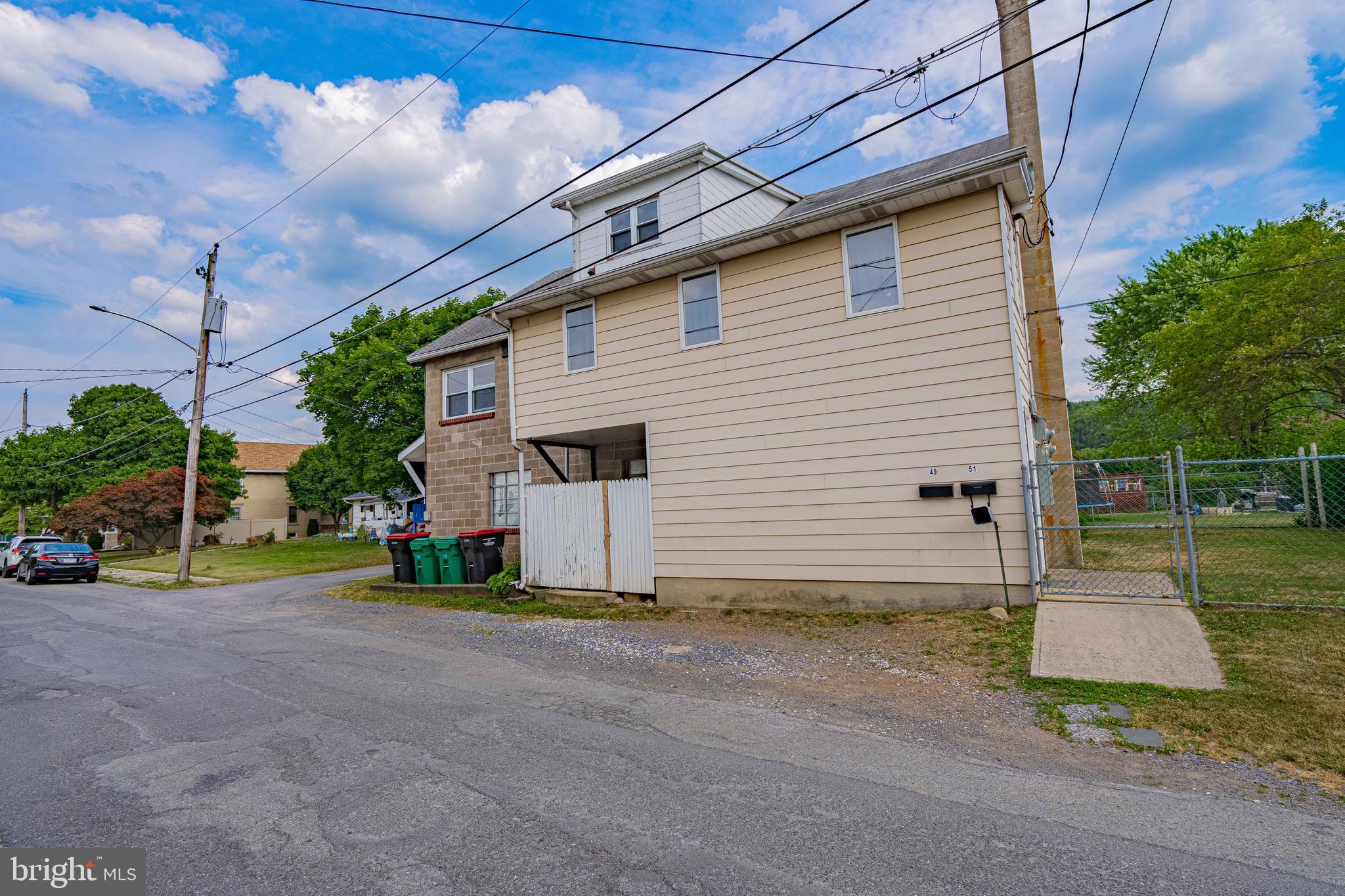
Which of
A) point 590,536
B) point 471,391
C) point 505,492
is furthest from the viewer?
point 471,391

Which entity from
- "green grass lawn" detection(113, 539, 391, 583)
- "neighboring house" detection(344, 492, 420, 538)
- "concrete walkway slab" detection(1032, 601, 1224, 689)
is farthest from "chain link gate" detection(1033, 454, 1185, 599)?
"neighboring house" detection(344, 492, 420, 538)

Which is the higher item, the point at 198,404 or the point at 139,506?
the point at 198,404

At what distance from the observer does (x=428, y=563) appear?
13844 mm

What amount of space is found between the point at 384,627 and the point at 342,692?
13.6 feet

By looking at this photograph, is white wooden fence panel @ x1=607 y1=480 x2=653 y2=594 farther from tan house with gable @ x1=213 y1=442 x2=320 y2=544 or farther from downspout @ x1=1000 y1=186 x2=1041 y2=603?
tan house with gable @ x1=213 y1=442 x2=320 y2=544

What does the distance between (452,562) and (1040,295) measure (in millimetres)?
12420

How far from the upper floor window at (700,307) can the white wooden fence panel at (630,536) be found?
100 inches

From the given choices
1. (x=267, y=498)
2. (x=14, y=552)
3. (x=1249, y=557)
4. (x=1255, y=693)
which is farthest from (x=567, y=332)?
(x=267, y=498)

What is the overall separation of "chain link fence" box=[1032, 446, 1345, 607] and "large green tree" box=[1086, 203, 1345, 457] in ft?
17.2

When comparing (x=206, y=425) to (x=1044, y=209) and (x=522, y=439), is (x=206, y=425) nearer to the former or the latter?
(x=522, y=439)

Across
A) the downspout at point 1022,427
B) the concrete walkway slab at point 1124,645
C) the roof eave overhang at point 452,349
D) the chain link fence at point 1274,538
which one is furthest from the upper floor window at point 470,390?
the chain link fence at point 1274,538

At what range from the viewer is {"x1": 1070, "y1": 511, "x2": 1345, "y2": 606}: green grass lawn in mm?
7863

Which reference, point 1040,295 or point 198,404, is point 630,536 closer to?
point 1040,295

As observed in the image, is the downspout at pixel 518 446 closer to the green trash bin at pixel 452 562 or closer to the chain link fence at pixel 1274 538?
the green trash bin at pixel 452 562
